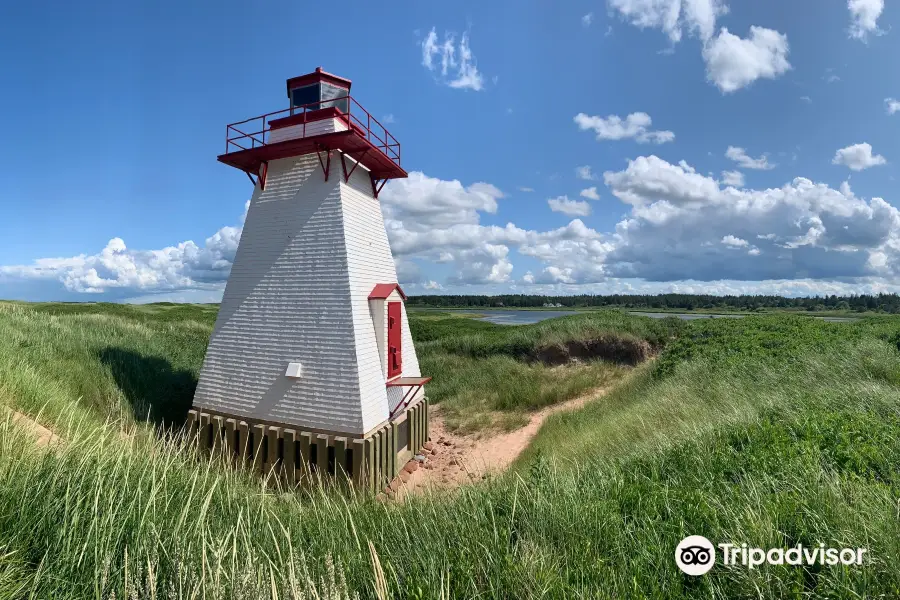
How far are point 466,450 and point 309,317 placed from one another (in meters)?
7.00

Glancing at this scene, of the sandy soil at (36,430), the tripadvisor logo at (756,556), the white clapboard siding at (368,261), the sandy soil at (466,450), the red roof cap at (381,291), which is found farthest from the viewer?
the sandy soil at (466,450)

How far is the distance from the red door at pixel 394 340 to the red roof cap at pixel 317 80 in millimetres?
6479

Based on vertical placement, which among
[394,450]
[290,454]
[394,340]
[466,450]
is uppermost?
[394,340]

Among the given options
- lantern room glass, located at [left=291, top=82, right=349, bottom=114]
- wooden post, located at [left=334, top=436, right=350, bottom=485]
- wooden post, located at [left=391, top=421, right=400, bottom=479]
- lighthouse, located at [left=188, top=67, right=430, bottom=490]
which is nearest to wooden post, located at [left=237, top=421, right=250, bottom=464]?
lighthouse, located at [left=188, top=67, right=430, bottom=490]

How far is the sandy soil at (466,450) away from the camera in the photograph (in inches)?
437

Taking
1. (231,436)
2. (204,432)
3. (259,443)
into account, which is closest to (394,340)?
(259,443)

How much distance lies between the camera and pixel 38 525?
9.89 feet

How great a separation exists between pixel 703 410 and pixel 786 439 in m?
3.19

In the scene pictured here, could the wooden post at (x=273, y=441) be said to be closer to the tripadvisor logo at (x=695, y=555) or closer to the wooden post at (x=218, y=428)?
the wooden post at (x=218, y=428)

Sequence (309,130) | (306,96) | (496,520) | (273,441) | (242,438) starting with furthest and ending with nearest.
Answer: (306,96)
(309,130)
(242,438)
(273,441)
(496,520)

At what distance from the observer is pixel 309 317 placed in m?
9.69

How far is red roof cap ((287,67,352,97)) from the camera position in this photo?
10.8 meters

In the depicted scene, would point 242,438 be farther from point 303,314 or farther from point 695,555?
point 695,555

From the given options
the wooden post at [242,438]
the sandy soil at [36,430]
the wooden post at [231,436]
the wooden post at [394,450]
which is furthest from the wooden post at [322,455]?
the sandy soil at [36,430]
